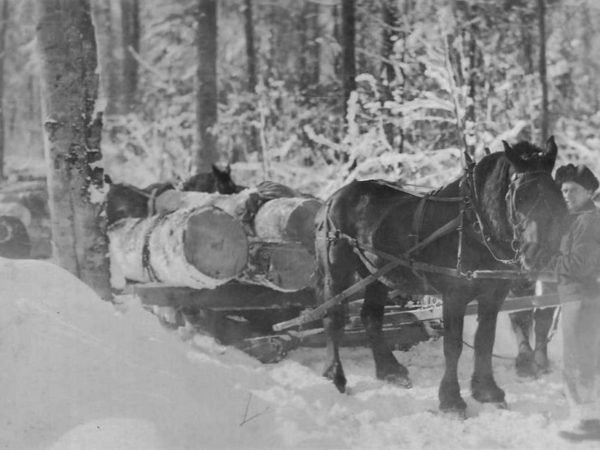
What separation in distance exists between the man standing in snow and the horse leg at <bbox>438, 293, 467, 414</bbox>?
0.73 meters

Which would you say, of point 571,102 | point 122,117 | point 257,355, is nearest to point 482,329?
point 257,355

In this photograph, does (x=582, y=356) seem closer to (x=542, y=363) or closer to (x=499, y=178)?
(x=499, y=178)

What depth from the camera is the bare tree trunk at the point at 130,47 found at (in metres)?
13.7

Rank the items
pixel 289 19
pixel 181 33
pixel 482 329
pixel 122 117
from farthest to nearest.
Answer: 1. pixel 122 117
2. pixel 181 33
3. pixel 289 19
4. pixel 482 329

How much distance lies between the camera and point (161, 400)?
423 cm

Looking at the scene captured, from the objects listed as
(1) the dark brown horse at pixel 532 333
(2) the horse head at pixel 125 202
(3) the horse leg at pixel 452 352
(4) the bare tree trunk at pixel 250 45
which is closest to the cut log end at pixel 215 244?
(3) the horse leg at pixel 452 352

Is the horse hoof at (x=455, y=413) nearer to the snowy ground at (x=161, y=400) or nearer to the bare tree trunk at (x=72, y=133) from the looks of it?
the snowy ground at (x=161, y=400)

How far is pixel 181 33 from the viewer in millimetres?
14453

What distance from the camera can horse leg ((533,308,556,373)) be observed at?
588cm

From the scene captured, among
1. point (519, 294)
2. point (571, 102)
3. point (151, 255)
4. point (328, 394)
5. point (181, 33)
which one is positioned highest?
point (181, 33)

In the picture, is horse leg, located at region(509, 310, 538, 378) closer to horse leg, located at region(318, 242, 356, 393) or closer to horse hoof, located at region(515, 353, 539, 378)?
horse hoof, located at region(515, 353, 539, 378)

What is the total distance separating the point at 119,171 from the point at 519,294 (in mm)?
11882

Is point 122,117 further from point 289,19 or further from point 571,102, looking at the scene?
point 571,102

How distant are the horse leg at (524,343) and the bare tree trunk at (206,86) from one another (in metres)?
6.88
